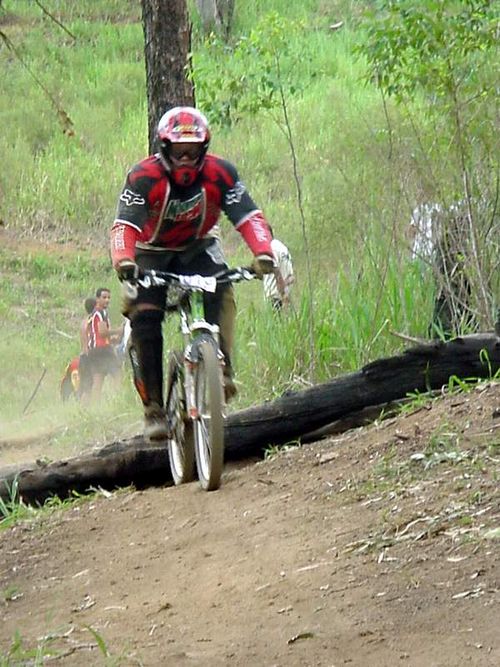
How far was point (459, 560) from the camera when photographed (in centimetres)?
499

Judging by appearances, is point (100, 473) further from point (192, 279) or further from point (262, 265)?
point (262, 265)

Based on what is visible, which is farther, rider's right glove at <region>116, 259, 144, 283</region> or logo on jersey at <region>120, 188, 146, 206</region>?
logo on jersey at <region>120, 188, 146, 206</region>

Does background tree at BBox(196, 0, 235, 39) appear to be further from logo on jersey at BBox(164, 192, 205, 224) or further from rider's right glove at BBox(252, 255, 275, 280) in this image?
rider's right glove at BBox(252, 255, 275, 280)

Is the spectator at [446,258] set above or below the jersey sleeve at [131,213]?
below

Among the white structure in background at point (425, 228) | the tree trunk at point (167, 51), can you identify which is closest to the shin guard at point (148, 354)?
the white structure in background at point (425, 228)

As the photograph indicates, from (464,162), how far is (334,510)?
171 inches

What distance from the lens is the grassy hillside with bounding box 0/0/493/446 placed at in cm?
1048

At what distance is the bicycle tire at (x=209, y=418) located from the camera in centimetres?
710

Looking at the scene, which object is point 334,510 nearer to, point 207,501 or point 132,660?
point 207,501

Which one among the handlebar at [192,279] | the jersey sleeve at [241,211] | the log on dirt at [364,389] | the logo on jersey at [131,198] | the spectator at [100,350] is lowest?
the spectator at [100,350]

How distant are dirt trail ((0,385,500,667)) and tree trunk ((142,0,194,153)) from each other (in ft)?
19.3

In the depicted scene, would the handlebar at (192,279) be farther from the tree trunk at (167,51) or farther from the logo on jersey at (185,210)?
the tree trunk at (167,51)

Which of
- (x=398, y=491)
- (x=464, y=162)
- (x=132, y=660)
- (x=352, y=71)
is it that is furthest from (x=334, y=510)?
(x=352, y=71)

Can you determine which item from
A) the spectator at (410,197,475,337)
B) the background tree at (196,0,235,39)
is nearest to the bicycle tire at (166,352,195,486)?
the spectator at (410,197,475,337)
